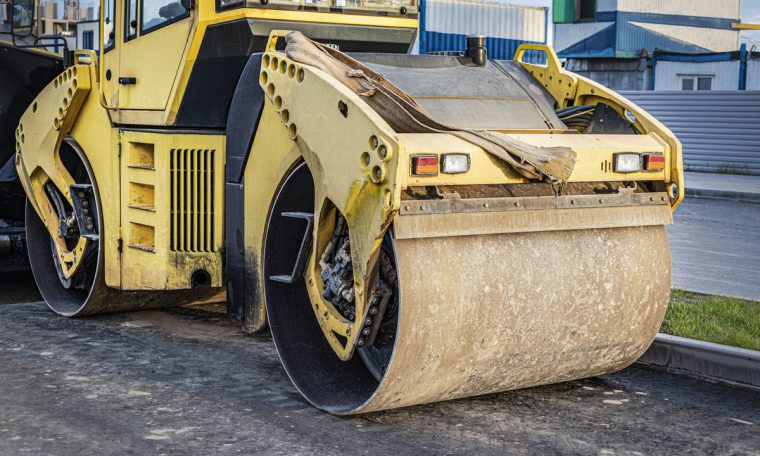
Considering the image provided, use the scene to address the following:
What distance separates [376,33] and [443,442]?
290 centimetres

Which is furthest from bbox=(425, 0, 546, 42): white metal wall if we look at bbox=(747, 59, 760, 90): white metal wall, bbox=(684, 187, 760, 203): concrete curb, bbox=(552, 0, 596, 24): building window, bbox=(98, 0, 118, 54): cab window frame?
bbox=(98, 0, 118, 54): cab window frame

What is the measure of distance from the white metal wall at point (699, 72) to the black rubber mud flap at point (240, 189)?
28594 mm

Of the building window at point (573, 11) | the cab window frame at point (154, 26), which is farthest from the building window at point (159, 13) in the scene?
the building window at point (573, 11)

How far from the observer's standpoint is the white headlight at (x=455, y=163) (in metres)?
5.13

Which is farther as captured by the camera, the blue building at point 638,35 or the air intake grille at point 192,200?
the blue building at point 638,35

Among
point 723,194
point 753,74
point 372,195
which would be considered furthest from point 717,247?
point 753,74

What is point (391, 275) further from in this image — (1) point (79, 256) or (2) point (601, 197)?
(1) point (79, 256)

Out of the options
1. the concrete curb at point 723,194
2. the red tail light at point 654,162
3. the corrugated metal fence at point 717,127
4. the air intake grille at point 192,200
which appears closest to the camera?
the red tail light at point 654,162

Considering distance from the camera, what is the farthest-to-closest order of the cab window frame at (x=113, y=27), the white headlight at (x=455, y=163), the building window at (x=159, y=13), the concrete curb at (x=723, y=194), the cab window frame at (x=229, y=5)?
the concrete curb at (x=723, y=194) → the cab window frame at (x=113, y=27) → the building window at (x=159, y=13) → the cab window frame at (x=229, y=5) → the white headlight at (x=455, y=163)

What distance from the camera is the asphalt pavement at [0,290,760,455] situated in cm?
514

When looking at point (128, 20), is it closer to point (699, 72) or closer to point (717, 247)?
point (717, 247)

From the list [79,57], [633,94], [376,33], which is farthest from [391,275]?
[633,94]

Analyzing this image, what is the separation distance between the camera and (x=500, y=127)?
20.5 feet

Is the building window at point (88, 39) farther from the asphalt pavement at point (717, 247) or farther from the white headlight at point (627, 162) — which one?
the asphalt pavement at point (717, 247)
